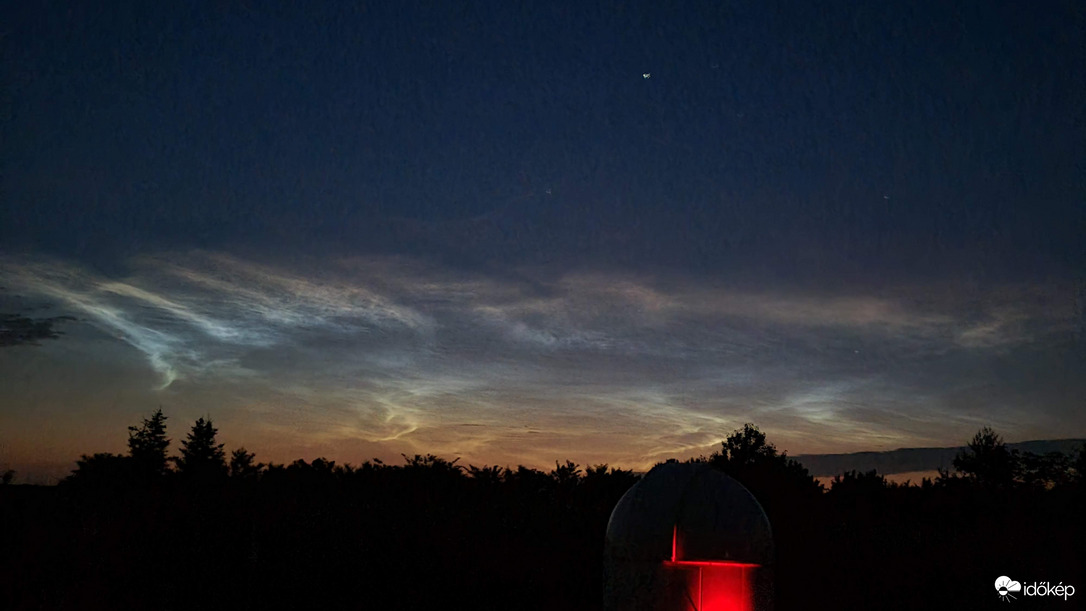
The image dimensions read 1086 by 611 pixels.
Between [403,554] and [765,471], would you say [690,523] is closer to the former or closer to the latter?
[403,554]

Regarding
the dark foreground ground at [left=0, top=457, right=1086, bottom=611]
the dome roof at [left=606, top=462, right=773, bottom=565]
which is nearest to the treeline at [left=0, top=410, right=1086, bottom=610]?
the dark foreground ground at [left=0, top=457, right=1086, bottom=611]

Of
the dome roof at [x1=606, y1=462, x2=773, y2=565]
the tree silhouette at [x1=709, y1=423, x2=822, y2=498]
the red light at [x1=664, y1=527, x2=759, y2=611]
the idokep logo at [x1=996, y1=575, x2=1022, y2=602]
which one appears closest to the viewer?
the red light at [x1=664, y1=527, x2=759, y2=611]

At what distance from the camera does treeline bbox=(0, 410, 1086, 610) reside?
50.4ft

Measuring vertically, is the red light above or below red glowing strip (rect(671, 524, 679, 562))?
below

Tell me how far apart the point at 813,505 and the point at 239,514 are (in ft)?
50.2

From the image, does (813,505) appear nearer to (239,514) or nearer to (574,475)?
(574,475)

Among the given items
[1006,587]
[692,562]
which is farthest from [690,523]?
[1006,587]

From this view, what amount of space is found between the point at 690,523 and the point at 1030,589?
9.47 metres

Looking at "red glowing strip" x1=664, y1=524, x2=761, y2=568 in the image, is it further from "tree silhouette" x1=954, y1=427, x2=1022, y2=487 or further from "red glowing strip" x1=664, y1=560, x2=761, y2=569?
"tree silhouette" x1=954, y1=427, x2=1022, y2=487

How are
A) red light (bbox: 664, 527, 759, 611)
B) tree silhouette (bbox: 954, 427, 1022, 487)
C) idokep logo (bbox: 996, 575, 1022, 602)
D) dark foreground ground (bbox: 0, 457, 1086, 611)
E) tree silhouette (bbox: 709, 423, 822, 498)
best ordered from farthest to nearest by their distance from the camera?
tree silhouette (bbox: 954, 427, 1022, 487) < tree silhouette (bbox: 709, 423, 822, 498) < idokep logo (bbox: 996, 575, 1022, 602) < dark foreground ground (bbox: 0, 457, 1086, 611) < red light (bbox: 664, 527, 759, 611)

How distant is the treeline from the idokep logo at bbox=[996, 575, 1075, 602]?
23 centimetres

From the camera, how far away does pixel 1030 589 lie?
52.8 feet

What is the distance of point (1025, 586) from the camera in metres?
16.2

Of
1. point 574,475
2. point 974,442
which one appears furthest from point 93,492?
point 974,442
